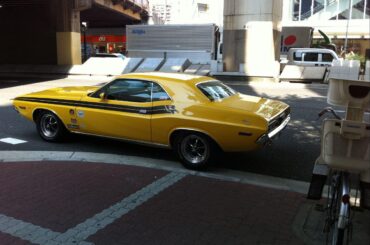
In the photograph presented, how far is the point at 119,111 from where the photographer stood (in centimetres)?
659

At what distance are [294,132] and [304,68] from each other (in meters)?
11.7

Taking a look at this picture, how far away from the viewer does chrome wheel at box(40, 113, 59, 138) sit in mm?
7500

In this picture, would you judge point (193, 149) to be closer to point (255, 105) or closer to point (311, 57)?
point (255, 105)

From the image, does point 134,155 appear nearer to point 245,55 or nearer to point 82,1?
point 245,55

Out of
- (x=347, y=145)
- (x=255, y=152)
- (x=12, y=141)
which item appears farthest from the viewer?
(x=12, y=141)

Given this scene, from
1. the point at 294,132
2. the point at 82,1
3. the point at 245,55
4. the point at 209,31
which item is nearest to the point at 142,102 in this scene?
the point at 294,132

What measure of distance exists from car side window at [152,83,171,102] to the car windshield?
55 centimetres

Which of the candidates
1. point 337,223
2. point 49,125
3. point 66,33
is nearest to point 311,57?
point 66,33

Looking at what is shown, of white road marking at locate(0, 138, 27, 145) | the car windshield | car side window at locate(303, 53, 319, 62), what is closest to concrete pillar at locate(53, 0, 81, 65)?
car side window at locate(303, 53, 319, 62)

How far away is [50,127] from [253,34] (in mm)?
16074

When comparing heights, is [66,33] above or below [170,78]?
above

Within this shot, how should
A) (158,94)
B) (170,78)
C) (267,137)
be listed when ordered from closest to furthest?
(267,137)
(158,94)
(170,78)

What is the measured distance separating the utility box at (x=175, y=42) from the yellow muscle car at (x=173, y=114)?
81.0 ft

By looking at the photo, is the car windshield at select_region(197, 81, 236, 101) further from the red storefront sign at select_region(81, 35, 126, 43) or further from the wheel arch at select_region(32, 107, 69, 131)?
the red storefront sign at select_region(81, 35, 126, 43)
